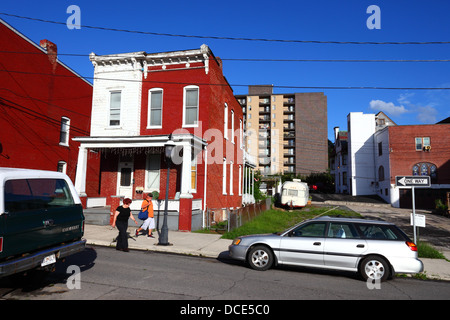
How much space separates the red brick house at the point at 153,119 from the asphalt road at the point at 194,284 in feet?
25.4

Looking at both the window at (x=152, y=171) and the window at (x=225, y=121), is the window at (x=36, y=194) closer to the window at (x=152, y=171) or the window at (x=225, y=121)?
the window at (x=152, y=171)

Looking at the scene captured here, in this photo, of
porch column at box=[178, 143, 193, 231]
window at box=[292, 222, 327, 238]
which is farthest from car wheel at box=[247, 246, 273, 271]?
porch column at box=[178, 143, 193, 231]

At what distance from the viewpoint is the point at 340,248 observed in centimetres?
709

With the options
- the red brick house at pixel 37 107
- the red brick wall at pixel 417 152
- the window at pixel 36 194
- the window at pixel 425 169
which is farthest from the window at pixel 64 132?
the window at pixel 425 169

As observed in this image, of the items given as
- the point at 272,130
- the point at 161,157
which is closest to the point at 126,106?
the point at 161,157

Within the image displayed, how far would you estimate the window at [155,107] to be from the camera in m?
→ 16.7

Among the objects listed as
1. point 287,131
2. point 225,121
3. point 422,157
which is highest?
point 287,131

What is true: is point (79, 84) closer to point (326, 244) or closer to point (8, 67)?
point (8, 67)

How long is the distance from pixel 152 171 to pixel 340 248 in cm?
1163

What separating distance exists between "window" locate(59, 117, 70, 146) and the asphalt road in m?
15.9

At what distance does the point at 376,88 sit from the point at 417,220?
20.7ft

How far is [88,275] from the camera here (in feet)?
21.5

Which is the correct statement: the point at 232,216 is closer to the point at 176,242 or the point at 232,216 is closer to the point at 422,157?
the point at 176,242
